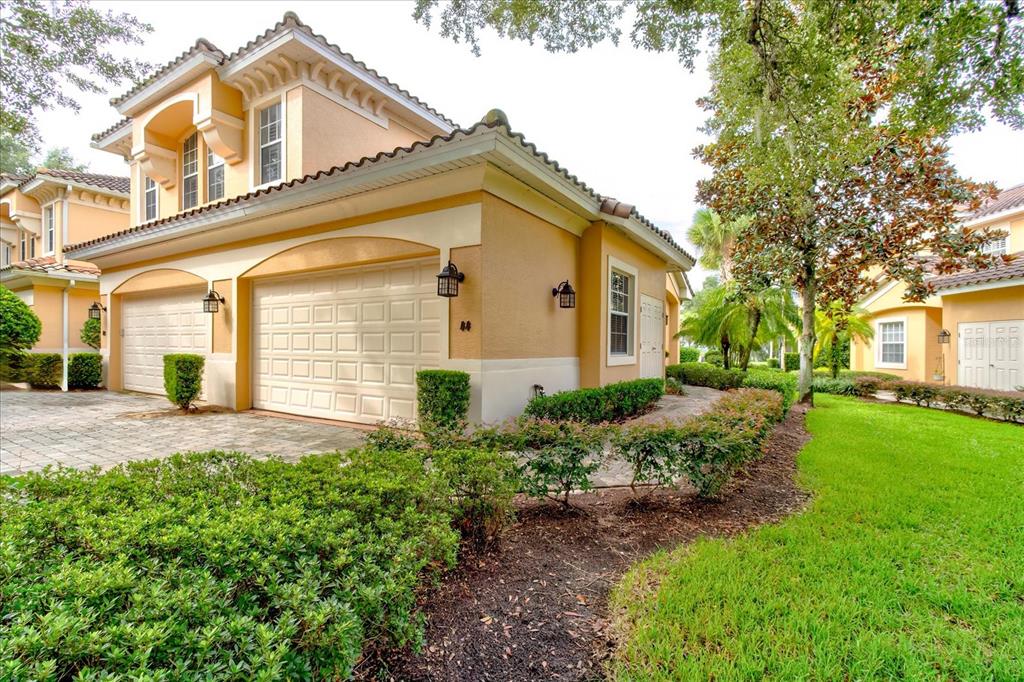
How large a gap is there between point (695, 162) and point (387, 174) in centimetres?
903

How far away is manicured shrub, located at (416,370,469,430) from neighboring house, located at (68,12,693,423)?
11.1 inches

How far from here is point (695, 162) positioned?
1182 cm

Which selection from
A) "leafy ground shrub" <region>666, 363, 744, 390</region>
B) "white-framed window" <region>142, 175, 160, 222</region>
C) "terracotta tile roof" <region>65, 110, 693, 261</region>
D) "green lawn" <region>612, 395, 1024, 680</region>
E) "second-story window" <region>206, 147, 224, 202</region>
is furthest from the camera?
"leafy ground shrub" <region>666, 363, 744, 390</region>

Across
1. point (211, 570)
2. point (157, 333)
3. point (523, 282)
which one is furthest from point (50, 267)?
point (211, 570)

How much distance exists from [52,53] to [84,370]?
8.09 meters

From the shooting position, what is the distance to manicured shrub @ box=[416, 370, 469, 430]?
5.90 m

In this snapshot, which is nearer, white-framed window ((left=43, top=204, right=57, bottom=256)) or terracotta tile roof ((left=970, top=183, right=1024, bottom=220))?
terracotta tile roof ((left=970, top=183, right=1024, bottom=220))

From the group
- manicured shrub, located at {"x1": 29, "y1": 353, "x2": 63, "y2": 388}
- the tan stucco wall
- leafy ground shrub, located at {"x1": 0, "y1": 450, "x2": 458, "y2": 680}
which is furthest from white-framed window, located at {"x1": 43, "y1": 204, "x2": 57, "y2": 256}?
leafy ground shrub, located at {"x1": 0, "y1": 450, "x2": 458, "y2": 680}

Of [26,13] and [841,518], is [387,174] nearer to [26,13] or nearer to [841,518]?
[841,518]

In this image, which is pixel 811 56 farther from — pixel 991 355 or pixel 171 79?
pixel 991 355

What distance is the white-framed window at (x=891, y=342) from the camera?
17641 mm

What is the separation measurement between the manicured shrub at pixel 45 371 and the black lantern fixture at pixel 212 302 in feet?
25.3

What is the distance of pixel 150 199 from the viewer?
12.4 metres

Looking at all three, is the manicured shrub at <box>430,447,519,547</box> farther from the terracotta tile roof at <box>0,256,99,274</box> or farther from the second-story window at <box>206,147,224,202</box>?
the terracotta tile roof at <box>0,256,99,274</box>
